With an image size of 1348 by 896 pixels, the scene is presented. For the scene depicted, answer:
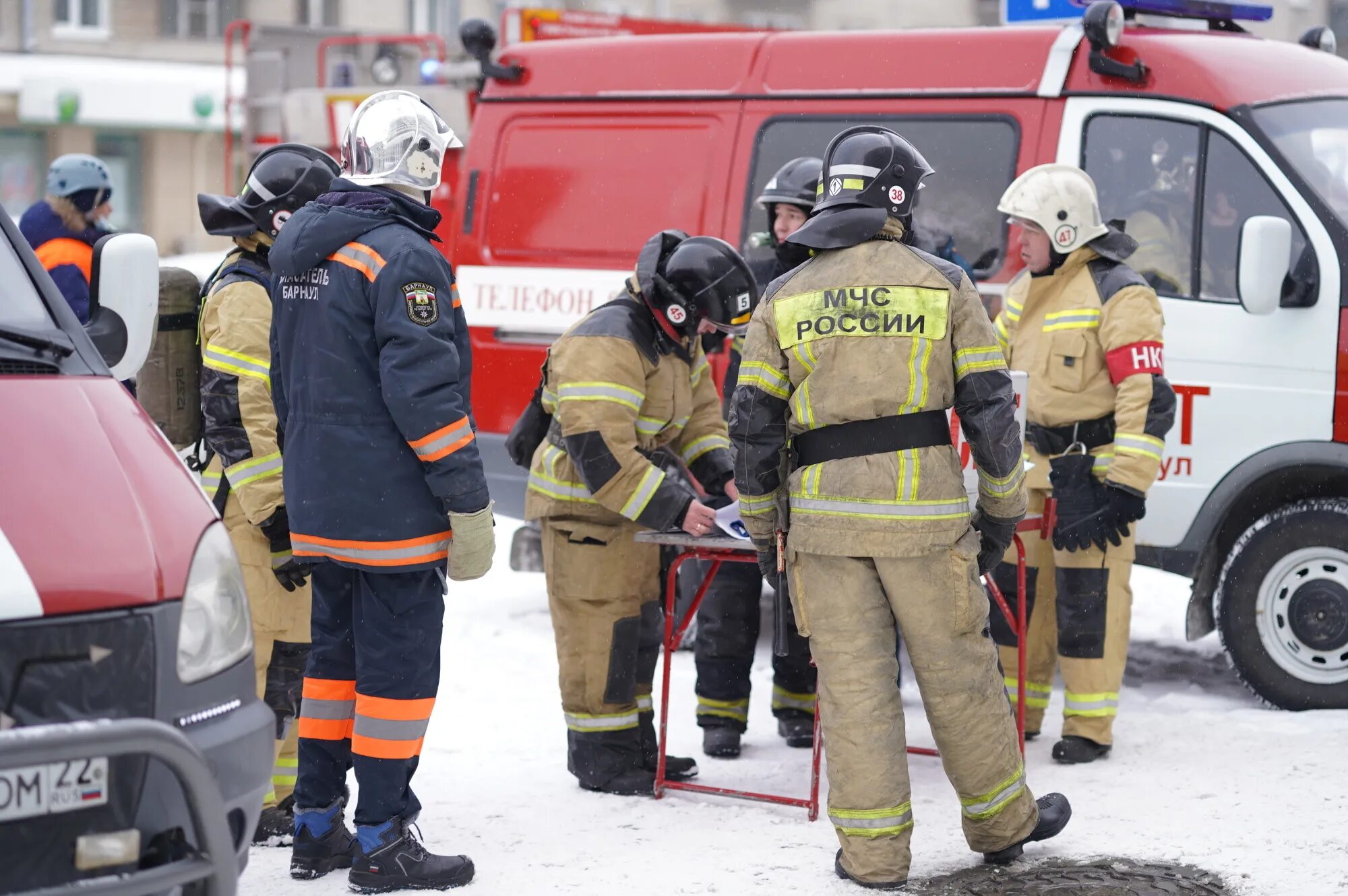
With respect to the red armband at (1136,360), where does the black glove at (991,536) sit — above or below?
below

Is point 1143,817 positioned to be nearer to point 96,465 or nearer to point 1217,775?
point 1217,775

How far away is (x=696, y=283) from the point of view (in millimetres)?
4930

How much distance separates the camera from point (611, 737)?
203 inches

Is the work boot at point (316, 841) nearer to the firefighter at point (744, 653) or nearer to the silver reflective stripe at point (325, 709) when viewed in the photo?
the silver reflective stripe at point (325, 709)

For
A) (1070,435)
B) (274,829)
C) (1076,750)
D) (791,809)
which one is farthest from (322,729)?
(1070,435)

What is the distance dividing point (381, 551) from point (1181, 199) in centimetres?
356

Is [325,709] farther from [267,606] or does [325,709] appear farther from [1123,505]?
[1123,505]

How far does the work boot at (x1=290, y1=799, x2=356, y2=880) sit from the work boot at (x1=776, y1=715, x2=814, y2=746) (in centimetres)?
192

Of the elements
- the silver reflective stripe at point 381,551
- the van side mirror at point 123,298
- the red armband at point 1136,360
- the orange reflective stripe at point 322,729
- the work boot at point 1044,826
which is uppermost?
the van side mirror at point 123,298

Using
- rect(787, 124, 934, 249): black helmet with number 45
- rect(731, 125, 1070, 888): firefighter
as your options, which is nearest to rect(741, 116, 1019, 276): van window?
rect(787, 124, 934, 249): black helmet with number 45

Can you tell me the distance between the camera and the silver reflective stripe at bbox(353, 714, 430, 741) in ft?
13.5

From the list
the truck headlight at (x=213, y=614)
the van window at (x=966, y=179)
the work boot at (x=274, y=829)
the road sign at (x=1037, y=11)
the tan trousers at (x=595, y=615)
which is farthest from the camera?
the road sign at (x=1037, y=11)

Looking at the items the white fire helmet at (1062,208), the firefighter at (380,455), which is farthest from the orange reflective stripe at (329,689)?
the white fire helmet at (1062,208)

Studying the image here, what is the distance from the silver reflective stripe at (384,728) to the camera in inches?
163
